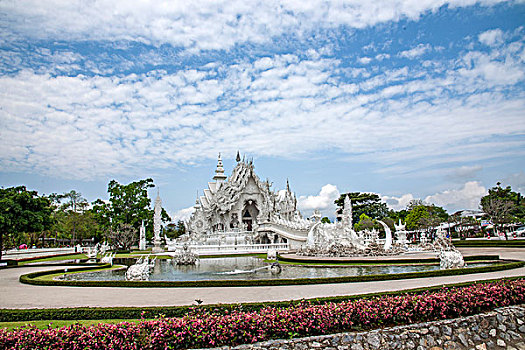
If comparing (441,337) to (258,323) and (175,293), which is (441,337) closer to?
(258,323)

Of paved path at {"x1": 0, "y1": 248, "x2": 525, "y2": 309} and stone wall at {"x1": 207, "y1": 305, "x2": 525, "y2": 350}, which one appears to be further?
paved path at {"x1": 0, "y1": 248, "x2": 525, "y2": 309}

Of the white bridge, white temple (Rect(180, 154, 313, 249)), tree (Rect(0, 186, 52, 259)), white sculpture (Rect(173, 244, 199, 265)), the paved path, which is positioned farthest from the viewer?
white temple (Rect(180, 154, 313, 249))

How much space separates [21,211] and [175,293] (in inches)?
678

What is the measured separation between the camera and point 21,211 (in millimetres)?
22656

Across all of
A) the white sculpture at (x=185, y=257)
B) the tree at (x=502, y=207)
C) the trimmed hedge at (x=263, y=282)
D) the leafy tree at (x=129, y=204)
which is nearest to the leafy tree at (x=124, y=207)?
the leafy tree at (x=129, y=204)

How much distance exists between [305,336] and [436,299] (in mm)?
3577

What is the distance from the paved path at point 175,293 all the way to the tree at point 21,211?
11083 mm

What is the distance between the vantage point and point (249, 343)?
24.3 ft

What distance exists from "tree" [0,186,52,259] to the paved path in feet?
36.4

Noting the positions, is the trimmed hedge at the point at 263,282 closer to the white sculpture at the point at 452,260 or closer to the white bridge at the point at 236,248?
the white sculpture at the point at 452,260

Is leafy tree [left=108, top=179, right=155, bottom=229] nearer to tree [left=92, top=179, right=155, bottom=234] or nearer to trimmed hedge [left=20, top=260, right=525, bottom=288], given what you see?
tree [left=92, top=179, right=155, bottom=234]

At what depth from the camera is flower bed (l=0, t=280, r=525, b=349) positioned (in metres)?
6.79

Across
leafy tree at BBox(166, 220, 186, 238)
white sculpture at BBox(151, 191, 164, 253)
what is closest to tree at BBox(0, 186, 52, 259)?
white sculpture at BBox(151, 191, 164, 253)

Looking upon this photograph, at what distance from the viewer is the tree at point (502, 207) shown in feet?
128
